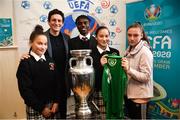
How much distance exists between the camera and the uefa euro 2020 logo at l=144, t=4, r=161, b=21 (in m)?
2.40

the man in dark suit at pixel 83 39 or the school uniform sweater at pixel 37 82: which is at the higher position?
the man in dark suit at pixel 83 39

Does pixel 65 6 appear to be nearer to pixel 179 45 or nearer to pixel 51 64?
pixel 51 64

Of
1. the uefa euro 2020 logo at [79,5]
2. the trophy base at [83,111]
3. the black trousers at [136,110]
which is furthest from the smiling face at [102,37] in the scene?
the trophy base at [83,111]

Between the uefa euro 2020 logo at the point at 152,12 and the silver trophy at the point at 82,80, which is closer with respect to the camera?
the silver trophy at the point at 82,80

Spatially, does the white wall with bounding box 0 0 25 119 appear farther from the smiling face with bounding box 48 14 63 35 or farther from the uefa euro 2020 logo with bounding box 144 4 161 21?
the uefa euro 2020 logo with bounding box 144 4 161 21

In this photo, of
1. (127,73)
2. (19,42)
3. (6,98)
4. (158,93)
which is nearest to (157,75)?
(158,93)

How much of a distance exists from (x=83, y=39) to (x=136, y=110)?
886mm

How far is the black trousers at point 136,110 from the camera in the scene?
189cm

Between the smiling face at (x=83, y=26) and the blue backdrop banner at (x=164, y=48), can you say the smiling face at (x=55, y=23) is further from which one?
the blue backdrop banner at (x=164, y=48)

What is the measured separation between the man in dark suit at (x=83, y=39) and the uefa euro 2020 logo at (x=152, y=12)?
658 mm

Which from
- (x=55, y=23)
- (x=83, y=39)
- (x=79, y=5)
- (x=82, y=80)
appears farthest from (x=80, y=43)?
(x=82, y=80)

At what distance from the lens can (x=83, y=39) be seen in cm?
235

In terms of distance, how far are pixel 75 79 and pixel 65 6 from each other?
1.07 m

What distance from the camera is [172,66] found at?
7.54 ft
